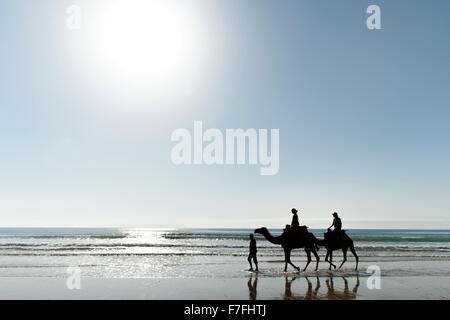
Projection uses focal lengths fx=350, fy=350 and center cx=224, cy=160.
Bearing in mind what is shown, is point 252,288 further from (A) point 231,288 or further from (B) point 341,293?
(B) point 341,293

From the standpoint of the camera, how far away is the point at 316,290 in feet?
39.3

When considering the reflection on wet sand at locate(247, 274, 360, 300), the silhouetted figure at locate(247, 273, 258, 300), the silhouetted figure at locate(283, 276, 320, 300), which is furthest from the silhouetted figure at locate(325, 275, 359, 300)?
the silhouetted figure at locate(247, 273, 258, 300)

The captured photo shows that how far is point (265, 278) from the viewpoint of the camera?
48.2 feet

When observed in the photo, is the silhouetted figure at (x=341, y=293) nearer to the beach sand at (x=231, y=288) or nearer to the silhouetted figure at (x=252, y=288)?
the beach sand at (x=231, y=288)

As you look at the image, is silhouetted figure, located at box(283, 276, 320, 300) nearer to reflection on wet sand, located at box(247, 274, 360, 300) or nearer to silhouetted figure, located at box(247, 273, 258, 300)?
reflection on wet sand, located at box(247, 274, 360, 300)

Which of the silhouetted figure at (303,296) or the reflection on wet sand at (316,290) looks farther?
the reflection on wet sand at (316,290)

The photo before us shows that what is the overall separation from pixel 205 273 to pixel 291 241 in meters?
4.32

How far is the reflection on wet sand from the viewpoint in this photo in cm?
1075

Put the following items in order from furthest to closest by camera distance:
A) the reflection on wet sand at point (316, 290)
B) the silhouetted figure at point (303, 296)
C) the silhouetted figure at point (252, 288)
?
the silhouetted figure at point (252, 288) → the reflection on wet sand at point (316, 290) → the silhouetted figure at point (303, 296)

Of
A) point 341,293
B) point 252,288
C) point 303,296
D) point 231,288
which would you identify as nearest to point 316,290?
point 341,293

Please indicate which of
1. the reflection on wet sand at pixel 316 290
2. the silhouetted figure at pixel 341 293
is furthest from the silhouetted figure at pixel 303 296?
the silhouetted figure at pixel 341 293

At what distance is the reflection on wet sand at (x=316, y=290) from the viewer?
10.8 meters
